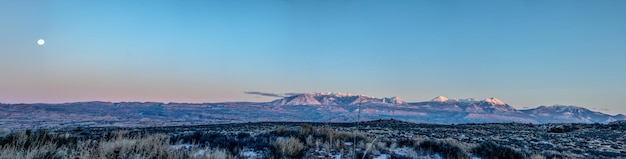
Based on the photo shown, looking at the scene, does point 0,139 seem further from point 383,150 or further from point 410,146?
point 410,146

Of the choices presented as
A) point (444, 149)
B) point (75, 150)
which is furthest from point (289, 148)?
point (444, 149)

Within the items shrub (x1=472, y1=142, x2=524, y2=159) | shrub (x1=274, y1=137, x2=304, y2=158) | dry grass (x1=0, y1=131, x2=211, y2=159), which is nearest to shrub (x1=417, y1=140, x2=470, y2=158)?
shrub (x1=472, y1=142, x2=524, y2=159)

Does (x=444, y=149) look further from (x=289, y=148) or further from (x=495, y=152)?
(x=289, y=148)

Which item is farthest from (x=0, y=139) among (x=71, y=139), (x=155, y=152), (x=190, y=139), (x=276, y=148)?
(x=276, y=148)

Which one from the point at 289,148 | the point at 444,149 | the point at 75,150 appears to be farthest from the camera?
the point at 444,149

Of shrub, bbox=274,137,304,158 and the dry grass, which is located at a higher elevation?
the dry grass

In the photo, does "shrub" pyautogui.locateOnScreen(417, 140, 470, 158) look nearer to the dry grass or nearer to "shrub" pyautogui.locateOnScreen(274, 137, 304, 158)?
"shrub" pyautogui.locateOnScreen(274, 137, 304, 158)

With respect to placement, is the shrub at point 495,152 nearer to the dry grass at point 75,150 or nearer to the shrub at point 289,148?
the shrub at point 289,148

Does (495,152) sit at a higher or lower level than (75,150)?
lower

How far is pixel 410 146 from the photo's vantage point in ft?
40.1

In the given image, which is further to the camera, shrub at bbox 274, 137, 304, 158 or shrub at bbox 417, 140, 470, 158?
shrub at bbox 417, 140, 470, 158

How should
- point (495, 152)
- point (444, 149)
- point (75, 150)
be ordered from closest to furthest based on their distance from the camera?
point (75, 150) → point (444, 149) → point (495, 152)

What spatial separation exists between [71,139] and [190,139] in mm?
3198

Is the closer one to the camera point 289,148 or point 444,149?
point 289,148
